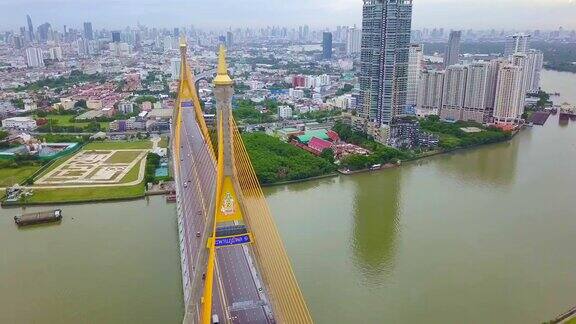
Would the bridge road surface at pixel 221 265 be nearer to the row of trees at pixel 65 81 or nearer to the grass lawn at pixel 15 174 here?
the grass lawn at pixel 15 174

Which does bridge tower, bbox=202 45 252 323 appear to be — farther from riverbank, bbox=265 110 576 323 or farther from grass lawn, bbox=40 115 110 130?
grass lawn, bbox=40 115 110 130

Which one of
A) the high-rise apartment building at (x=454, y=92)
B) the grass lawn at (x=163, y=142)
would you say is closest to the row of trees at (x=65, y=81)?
the grass lawn at (x=163, y=142)

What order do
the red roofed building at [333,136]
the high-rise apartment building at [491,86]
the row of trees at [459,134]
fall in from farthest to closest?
the high-rise apartment building at [491,86] → the red roofed building at [333,136] → the row of trees at [459,134]

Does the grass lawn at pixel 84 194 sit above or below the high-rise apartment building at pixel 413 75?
below

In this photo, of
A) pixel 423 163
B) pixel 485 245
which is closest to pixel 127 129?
pixel 423 163

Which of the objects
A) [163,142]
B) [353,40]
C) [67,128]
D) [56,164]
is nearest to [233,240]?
[56,164]

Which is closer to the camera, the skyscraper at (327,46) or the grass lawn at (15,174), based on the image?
the grass lawn at (15,174)

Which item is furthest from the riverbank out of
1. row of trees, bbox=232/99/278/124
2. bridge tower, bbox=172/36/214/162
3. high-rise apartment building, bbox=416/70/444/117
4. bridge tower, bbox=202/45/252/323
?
row of trees, bbox=232/99/278/124

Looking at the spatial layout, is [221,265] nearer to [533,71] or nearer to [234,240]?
[234,240]
